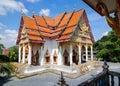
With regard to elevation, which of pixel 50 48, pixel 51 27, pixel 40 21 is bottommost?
pixel 50 48

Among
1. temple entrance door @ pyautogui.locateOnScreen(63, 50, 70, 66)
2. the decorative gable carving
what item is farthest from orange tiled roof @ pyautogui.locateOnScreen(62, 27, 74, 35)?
temple entrance door @ pyautogui.locateOnScreen(63, 50, 70, 66)

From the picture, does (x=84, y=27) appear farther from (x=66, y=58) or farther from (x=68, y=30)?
(x=66, y=58)

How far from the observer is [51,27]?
66.5 feet

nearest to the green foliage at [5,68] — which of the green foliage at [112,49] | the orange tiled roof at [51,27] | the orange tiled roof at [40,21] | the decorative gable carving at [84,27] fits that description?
the orange tiled roof at [51,27]

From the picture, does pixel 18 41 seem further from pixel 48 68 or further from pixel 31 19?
pixel 48 68

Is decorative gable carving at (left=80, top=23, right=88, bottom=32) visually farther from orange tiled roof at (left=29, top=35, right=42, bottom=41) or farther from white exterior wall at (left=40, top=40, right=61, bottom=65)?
orange tiled roof at (left=29, top=35, right=42, bottom=41)

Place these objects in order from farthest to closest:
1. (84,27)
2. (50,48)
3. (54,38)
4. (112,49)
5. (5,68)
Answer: (112,49) → (50,48) → (84,27) → (54,38) → (5,68)

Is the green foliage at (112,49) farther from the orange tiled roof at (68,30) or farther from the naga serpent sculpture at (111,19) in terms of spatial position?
the naga serpent sculpture at (111,19)

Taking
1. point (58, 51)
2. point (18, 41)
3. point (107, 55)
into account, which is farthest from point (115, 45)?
point (18, 41)

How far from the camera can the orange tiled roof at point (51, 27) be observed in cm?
1743

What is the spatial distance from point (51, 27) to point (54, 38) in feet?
7.76

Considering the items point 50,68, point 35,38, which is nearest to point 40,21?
point 35,38

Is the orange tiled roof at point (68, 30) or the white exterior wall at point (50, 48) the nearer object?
the orange tiled roof at point (68, 30)

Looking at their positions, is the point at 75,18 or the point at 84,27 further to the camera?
the point at 84,27
